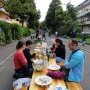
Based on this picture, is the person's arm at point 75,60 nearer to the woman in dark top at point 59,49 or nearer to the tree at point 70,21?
the woman in dark top at point 59,49

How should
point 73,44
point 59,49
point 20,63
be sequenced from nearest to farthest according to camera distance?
point 73,44 → point 20,63 → point 59,49

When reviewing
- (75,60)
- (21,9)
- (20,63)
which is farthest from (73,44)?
(21,9)

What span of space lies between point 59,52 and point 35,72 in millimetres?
3821

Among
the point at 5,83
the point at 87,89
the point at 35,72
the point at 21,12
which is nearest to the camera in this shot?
the point at 35,72

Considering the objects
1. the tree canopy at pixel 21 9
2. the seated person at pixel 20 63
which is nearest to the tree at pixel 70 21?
the tree canopy at pixel 21 9

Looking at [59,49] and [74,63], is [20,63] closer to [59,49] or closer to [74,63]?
[59,49]

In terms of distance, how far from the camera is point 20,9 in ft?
221

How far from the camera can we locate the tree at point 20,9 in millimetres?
67375

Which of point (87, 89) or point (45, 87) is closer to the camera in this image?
point (45, 87)

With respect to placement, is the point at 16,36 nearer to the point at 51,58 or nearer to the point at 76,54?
the point at 51,58

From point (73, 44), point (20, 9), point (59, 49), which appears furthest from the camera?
point (20, 9)

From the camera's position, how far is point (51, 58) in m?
11.1

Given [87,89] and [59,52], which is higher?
[59,52]

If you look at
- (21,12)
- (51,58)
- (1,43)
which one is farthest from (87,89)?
(21,12)
